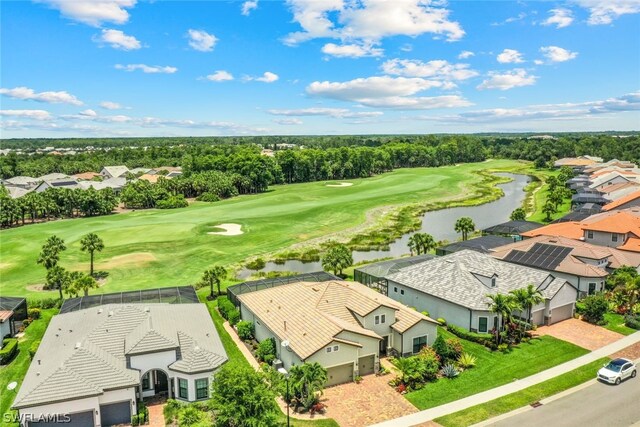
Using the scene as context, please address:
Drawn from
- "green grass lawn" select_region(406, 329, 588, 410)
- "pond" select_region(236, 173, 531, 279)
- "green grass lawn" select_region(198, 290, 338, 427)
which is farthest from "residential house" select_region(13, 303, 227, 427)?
"pond" select_region(236, 173, 531, 279)

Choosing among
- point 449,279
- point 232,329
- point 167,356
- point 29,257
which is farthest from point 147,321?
point 29,257

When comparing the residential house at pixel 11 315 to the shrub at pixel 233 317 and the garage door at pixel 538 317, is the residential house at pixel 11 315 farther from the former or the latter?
the garage door at pixel 538 317

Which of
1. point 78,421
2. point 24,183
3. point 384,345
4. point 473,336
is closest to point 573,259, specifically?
point 473,336

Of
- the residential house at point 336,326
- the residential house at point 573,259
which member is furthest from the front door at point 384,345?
the residential house at point 573,259

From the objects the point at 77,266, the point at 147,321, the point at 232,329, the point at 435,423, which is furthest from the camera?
the point at 77,266

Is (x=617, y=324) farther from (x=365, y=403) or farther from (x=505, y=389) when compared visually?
(x=365, y=403)

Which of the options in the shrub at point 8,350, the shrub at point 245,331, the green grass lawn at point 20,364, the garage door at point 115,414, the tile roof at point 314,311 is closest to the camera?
the garage door at point 115,414

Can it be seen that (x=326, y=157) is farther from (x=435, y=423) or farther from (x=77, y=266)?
(x=435, y=423)
